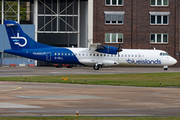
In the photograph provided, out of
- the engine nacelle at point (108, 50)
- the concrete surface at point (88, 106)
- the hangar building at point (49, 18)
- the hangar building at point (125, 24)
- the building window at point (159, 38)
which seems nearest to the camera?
the concrete surface at point (88, 106)

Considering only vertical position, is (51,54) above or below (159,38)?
below

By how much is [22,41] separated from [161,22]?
32.4 meters

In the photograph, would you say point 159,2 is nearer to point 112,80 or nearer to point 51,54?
point 51,54

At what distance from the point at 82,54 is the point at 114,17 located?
19301 millimetres

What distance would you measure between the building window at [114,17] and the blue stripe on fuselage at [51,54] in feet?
63.8

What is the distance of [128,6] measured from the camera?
6588 centimetres

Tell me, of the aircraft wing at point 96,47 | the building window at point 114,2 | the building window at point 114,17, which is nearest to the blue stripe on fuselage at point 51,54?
Result: the aircraft wing at point 96,47

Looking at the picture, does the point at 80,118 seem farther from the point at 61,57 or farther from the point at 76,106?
the point at 61,57

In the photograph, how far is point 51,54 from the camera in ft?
157

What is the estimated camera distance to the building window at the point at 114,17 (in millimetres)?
65375

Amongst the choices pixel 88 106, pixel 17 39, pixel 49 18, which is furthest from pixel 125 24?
pixel 88 106

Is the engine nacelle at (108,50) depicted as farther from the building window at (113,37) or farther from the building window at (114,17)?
the building window at (114,17)

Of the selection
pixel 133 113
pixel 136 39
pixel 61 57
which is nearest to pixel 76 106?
pixel 133 113

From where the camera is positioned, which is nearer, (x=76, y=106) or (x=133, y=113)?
(x=133, y=113)
